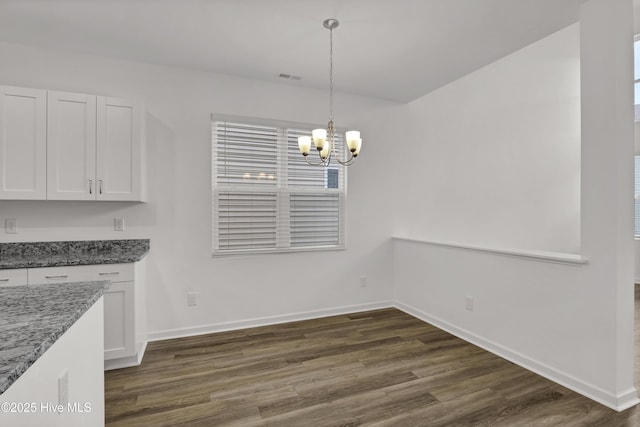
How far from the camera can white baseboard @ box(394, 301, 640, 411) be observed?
2205 millimetres

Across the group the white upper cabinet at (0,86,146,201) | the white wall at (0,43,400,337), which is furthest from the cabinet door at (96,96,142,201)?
the white wall at (0,43,400,337)

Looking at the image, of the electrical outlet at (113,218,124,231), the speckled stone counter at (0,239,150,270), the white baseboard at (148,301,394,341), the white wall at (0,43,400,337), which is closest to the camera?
the speckled stone counter at (0,239,150,270)

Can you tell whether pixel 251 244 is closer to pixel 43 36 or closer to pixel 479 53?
pixel 43 36

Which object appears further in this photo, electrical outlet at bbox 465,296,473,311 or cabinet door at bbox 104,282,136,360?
electrical outlet at bbox 465,296,473,311

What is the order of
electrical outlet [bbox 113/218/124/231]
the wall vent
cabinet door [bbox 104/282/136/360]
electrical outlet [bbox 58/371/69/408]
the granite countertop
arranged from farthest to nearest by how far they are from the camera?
the wall vent → electrical outlet [bbox 113/218/124/231] → cabinet door [bbox 104/282/136/360] → electrical outlet [bbox 58/371/69/408] → the granite countertop

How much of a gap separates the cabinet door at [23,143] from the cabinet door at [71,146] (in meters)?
0.05

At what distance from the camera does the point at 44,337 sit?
0.91 metres

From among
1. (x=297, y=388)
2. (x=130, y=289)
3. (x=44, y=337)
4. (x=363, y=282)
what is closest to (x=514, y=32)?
(x=363, y=282)

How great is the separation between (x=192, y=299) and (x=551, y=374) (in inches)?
127

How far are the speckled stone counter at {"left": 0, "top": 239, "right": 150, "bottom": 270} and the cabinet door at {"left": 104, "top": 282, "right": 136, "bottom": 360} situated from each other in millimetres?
246

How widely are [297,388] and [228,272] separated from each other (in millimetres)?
1575

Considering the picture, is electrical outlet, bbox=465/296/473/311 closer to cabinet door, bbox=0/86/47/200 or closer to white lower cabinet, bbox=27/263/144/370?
white lower cabinet, bbox=27/263/144/370

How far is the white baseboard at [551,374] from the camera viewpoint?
7.23ft

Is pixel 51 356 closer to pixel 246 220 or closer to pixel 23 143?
pixel 23 143
